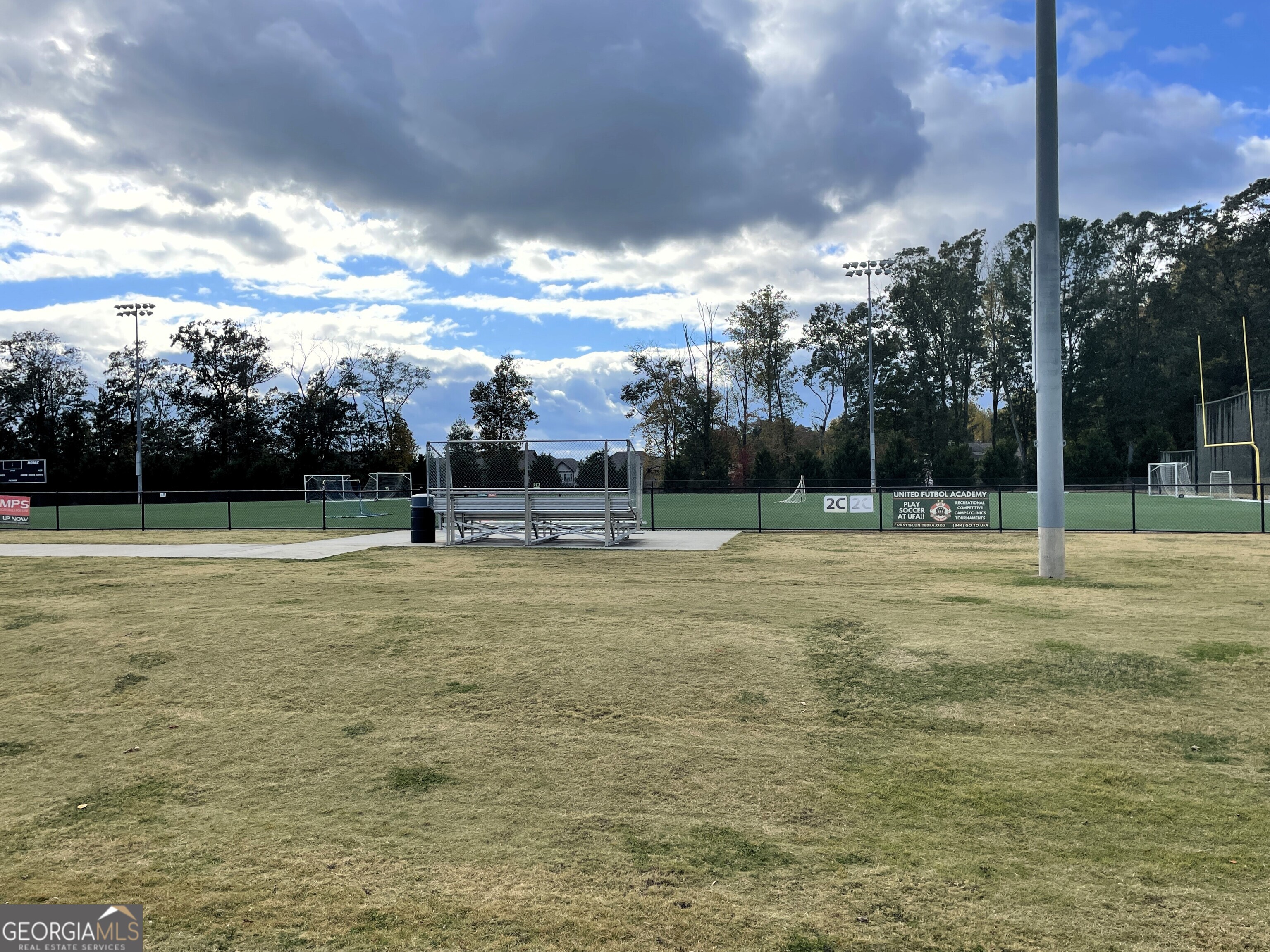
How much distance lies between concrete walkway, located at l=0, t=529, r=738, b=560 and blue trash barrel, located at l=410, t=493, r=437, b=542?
13.8 inches

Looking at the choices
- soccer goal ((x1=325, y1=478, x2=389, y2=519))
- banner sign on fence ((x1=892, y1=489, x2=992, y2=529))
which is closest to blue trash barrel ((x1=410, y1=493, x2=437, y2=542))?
banner sign on fence ((x1=892, y1=489, x2=992, y2=529))

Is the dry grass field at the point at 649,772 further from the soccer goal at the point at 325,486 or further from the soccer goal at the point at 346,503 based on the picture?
the soccer goal at the point at 325,486

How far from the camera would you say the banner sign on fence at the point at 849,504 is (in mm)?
22531

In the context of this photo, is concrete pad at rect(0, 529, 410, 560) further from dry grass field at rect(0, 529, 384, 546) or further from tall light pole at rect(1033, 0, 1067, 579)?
tall light pole at rect(1033, 0, 1067, 579)

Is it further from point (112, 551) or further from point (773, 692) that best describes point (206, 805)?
point (112, 551)

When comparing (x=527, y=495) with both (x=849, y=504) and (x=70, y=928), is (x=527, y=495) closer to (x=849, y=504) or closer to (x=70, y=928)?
(x=849, y=504)

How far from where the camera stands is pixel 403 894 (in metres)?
3.74

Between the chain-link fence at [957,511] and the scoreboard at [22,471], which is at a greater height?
the scoreboard at [22,471]

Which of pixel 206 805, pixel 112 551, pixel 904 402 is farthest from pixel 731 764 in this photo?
pixel 904 402

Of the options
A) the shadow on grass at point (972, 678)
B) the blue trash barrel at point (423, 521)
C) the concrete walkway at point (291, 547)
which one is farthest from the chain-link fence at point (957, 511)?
the shadow on grass at point (972, 678)

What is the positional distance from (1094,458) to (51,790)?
61.8 metres

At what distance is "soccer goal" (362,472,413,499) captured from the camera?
144ft

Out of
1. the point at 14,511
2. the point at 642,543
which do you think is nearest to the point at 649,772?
the point at 642,543

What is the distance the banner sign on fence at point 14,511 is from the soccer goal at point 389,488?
540 inches
